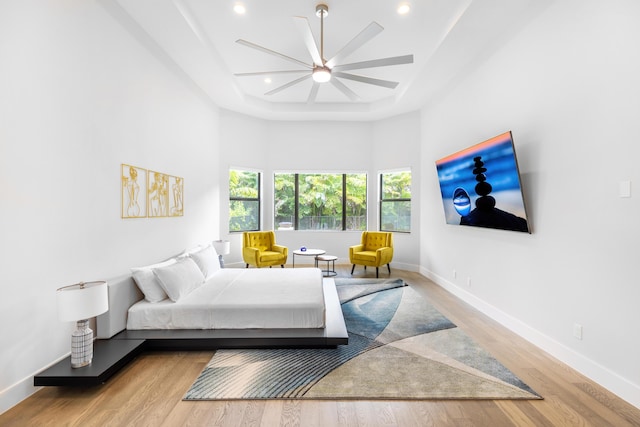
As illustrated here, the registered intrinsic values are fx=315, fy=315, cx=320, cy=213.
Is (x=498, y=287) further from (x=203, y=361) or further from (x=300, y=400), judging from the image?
(x=203, y=361)

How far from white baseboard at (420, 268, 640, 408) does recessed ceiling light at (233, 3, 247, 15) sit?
461cm

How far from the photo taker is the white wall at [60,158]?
7.18ft

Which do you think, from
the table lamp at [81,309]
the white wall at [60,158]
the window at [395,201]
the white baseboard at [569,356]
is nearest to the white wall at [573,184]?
the white baseboard at [569,356]

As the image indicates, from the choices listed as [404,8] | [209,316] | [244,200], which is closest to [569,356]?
[209,316]

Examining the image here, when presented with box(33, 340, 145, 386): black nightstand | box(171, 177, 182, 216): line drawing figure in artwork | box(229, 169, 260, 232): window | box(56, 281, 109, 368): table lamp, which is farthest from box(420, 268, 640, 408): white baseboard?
box(229, 169, 260, 232): window

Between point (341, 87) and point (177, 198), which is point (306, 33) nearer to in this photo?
point (341, 87)

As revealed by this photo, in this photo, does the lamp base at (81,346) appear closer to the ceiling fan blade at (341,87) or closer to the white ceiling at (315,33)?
the white ceiling at (315,33)

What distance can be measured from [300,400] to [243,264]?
4951 mm

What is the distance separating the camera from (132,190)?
356cm

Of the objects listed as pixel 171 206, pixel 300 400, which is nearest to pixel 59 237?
pixel 171 206

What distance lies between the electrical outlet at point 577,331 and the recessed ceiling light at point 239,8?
14.9 feet

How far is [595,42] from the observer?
8.39 ft

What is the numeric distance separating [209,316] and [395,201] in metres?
5.09

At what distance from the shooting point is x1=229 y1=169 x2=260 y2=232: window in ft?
22.8
